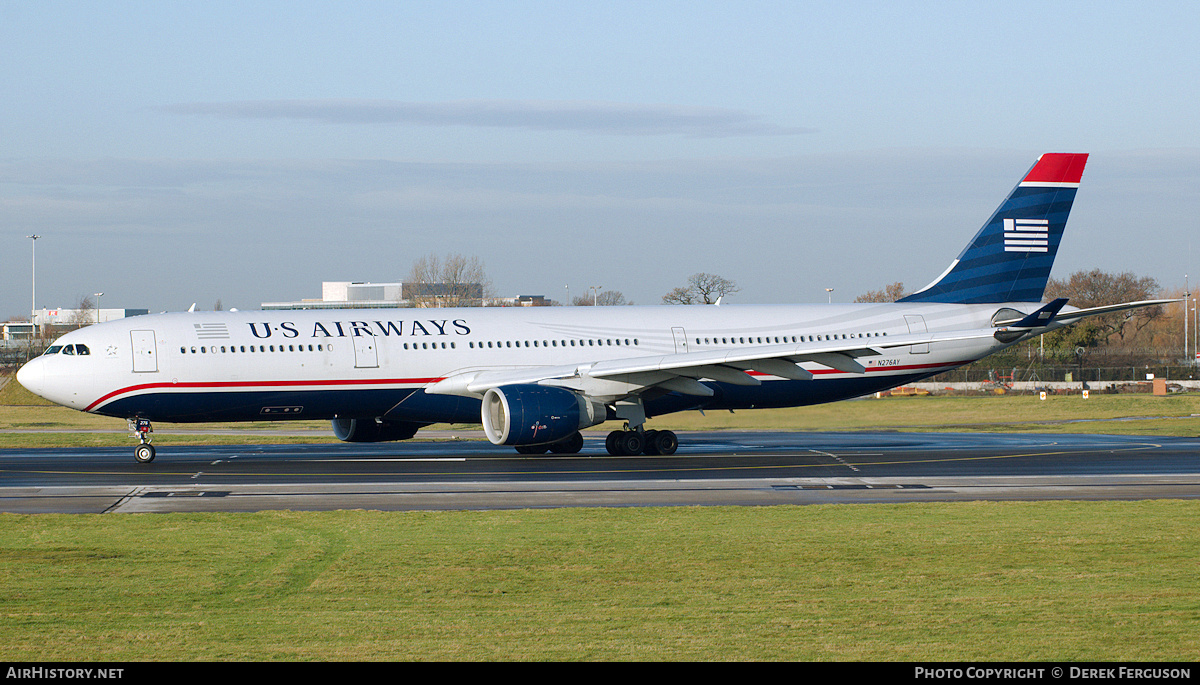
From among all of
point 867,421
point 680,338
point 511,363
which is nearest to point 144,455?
point 511,363

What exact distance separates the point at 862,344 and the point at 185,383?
1647 centimetres

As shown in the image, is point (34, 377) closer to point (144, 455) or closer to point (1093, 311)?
point (144, 455)

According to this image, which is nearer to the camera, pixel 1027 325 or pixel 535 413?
pixel 535 413

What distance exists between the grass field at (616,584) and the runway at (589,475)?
1.93 m

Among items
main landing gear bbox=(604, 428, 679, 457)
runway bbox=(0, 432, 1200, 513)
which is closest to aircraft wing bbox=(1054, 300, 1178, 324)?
runway bbox=(0, 432, 1200, 513)

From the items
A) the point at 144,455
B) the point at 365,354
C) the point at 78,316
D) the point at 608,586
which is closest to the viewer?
the point at 608,586

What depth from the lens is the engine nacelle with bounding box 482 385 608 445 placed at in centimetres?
2669

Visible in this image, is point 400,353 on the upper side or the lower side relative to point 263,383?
upper

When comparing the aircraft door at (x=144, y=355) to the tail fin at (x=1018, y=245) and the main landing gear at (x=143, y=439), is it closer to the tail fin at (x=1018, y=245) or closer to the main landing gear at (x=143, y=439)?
the main landing gear at (x=143, y=439)

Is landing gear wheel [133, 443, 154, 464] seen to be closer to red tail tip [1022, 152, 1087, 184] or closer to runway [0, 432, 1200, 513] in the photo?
runway [0, 432, 1200, 513]

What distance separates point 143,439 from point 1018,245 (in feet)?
81.9

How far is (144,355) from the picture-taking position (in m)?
27.9

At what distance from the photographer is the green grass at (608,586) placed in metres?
9.00

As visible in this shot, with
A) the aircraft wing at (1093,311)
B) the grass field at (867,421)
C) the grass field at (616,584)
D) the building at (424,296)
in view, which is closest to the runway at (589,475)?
the grass field at (867,421)
